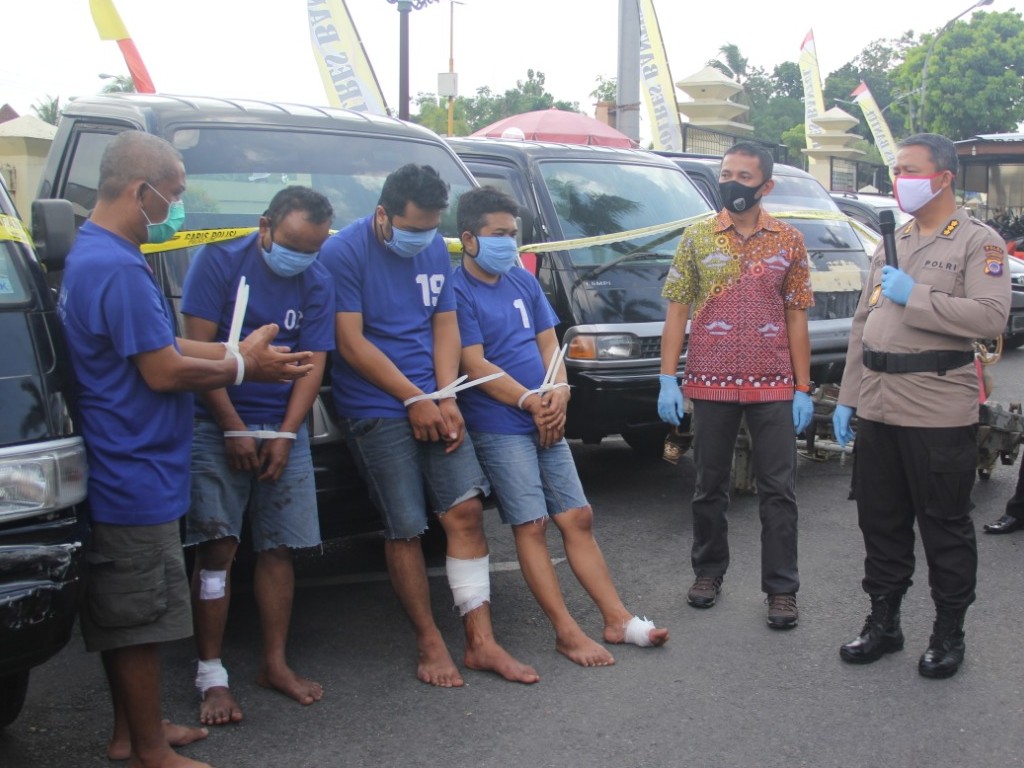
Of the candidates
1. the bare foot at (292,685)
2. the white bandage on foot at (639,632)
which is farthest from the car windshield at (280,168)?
the white bandage on foot at (639,632)

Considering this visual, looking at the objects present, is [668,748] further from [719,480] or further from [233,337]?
[233,337]

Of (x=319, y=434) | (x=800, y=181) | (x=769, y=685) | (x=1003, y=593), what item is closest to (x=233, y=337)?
(x=319, y=434)

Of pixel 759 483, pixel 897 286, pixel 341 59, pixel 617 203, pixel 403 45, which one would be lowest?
pixel 759 483

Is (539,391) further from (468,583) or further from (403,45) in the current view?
(403,45)

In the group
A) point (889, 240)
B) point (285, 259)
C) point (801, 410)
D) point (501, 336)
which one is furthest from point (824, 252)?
point (285, 259)

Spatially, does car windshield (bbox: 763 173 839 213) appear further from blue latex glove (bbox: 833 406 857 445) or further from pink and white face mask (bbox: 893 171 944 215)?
pink and white face mask (bbox: 893 171 944 215)

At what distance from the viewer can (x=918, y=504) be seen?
404 cm

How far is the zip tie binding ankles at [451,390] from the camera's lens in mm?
4039

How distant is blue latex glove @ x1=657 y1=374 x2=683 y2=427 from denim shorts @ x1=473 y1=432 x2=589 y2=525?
2.06 ft

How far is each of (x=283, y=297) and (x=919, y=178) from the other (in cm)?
228

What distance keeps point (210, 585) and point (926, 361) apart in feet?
8.53

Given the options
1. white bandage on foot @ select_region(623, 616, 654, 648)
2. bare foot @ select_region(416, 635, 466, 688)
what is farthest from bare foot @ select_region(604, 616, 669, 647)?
bare foot @ select_region(416, 635, 466, 688)

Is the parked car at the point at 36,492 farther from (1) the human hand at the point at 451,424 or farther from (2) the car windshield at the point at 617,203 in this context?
(2) the car windshield at the point at 617,203

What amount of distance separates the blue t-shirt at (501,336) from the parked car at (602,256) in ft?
5.45
